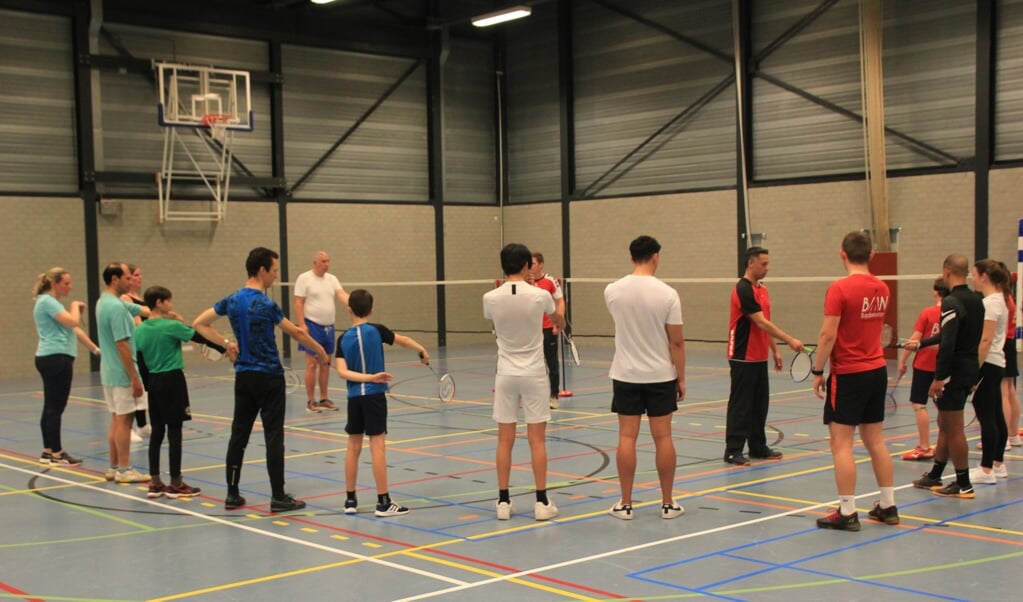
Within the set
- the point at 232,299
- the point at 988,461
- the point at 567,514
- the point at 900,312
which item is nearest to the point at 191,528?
the point at 232,299

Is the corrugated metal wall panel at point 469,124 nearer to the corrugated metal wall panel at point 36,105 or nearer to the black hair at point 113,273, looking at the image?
the corrugated metal wall panel at point 36,105

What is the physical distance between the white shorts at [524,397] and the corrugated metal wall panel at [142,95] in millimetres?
17145

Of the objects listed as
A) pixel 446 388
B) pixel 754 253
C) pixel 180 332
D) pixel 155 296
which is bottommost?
pixel 446 388

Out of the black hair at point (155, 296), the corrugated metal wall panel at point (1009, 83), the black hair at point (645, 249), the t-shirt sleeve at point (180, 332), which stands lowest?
the t-shirt sleeve at point (180, 332)

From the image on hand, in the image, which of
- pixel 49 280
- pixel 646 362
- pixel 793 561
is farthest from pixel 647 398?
pixel 49 280

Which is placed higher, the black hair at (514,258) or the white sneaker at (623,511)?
the black hair at (514,258)

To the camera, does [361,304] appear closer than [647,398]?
No

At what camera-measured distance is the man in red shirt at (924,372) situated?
366 inches

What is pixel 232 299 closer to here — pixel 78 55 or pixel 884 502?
pixel 884 502

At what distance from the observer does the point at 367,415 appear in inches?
311

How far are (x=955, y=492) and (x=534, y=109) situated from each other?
20972mm

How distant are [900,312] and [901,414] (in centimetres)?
860

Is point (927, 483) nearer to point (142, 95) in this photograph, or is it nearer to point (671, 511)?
point (671, 511)

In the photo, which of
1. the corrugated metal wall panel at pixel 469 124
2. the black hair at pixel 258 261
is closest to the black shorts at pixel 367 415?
the black hair at pixel 258 261
